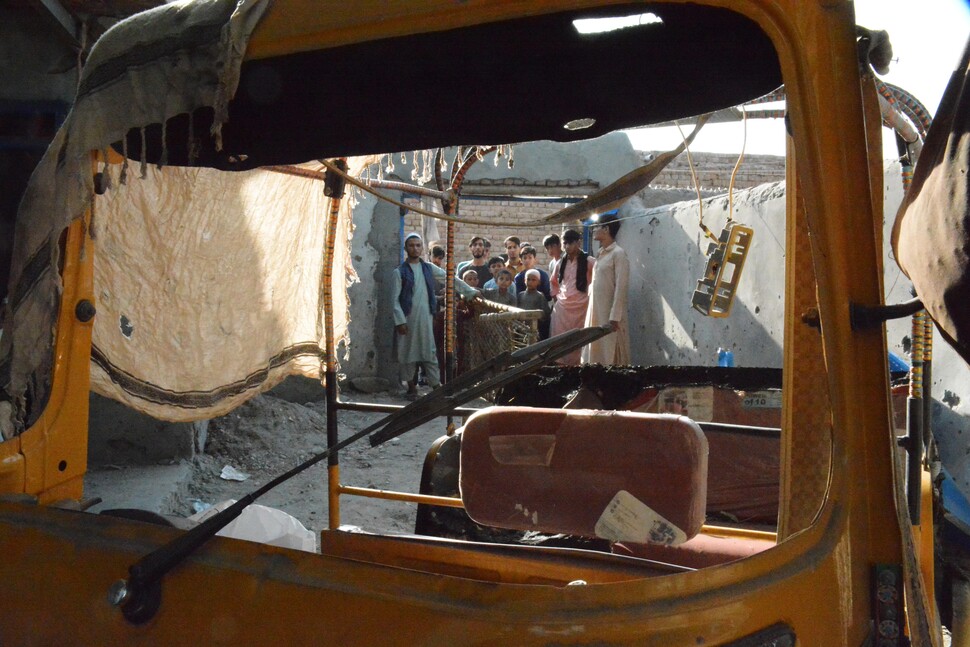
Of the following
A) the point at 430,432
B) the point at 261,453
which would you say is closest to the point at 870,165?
the point at 261,453

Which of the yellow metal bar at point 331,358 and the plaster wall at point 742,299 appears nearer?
the yellow metal bar at point 331,358

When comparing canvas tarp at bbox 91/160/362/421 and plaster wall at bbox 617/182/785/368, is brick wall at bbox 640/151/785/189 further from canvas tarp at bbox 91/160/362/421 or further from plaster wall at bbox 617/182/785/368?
canvas tarp at bbox 91/160/362/421

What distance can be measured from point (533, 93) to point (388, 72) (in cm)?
32

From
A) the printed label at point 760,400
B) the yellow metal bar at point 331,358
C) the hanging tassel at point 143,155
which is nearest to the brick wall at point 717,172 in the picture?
the printed label at point 760,400

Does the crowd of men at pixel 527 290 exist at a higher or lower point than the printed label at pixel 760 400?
higher

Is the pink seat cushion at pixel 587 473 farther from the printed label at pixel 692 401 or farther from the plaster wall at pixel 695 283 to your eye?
the plaster wall at pixel 695 283

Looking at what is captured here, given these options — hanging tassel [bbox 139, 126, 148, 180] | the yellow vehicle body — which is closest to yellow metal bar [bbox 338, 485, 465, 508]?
the yellow vehicle body

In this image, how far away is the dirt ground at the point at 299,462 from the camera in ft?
16.2

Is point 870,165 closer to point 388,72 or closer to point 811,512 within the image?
point 811,512

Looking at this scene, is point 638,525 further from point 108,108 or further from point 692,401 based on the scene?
point 692,401

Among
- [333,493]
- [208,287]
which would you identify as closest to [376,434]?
[333,493]

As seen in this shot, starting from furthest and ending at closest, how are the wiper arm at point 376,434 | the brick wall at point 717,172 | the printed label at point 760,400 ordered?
1. the brick wall at point 717,172
2. the printed label at point 760,400
3. the wiper arm at point 376,434

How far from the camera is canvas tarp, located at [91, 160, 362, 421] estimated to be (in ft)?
8.79

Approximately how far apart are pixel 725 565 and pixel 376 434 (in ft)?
2.06
